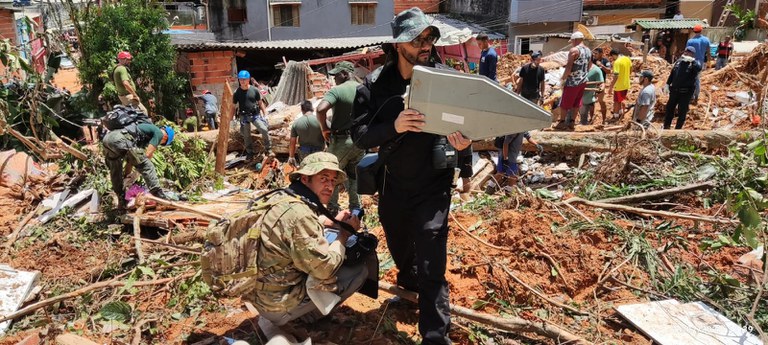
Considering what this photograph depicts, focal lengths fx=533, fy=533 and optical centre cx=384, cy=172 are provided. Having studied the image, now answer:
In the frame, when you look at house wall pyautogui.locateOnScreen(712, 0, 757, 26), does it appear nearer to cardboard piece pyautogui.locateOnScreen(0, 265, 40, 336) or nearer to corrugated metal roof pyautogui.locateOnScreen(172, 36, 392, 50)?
corrugated metal roof pyautogui.locateOnScreen(172, 36, 392, 50)

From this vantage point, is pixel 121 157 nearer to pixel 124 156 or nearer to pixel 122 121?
pixel 124 156

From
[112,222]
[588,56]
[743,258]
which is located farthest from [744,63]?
[112,222]

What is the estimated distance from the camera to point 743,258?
3.92 meters

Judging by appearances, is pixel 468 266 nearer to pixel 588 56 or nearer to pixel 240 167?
pixel 240 167

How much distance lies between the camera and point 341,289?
3117 mm

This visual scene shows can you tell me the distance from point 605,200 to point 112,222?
5.16m

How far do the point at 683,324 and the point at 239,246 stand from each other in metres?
2.65

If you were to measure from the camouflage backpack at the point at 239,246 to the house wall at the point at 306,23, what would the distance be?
19.6 meters

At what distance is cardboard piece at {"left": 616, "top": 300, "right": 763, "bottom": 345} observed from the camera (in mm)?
3070

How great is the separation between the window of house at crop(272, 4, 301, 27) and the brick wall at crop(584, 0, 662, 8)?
14.3m

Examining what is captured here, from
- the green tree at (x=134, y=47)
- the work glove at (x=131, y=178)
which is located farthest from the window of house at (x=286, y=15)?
the work glove at (x=131, y=178)

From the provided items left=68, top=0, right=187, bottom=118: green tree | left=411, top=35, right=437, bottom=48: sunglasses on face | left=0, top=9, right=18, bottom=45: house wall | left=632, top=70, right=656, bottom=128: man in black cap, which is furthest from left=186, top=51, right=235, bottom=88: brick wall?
left=411, top=35, right=437, bottom=48: sunglasses on face

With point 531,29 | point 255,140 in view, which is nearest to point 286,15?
point 531,29

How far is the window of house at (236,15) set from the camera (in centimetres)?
2086
